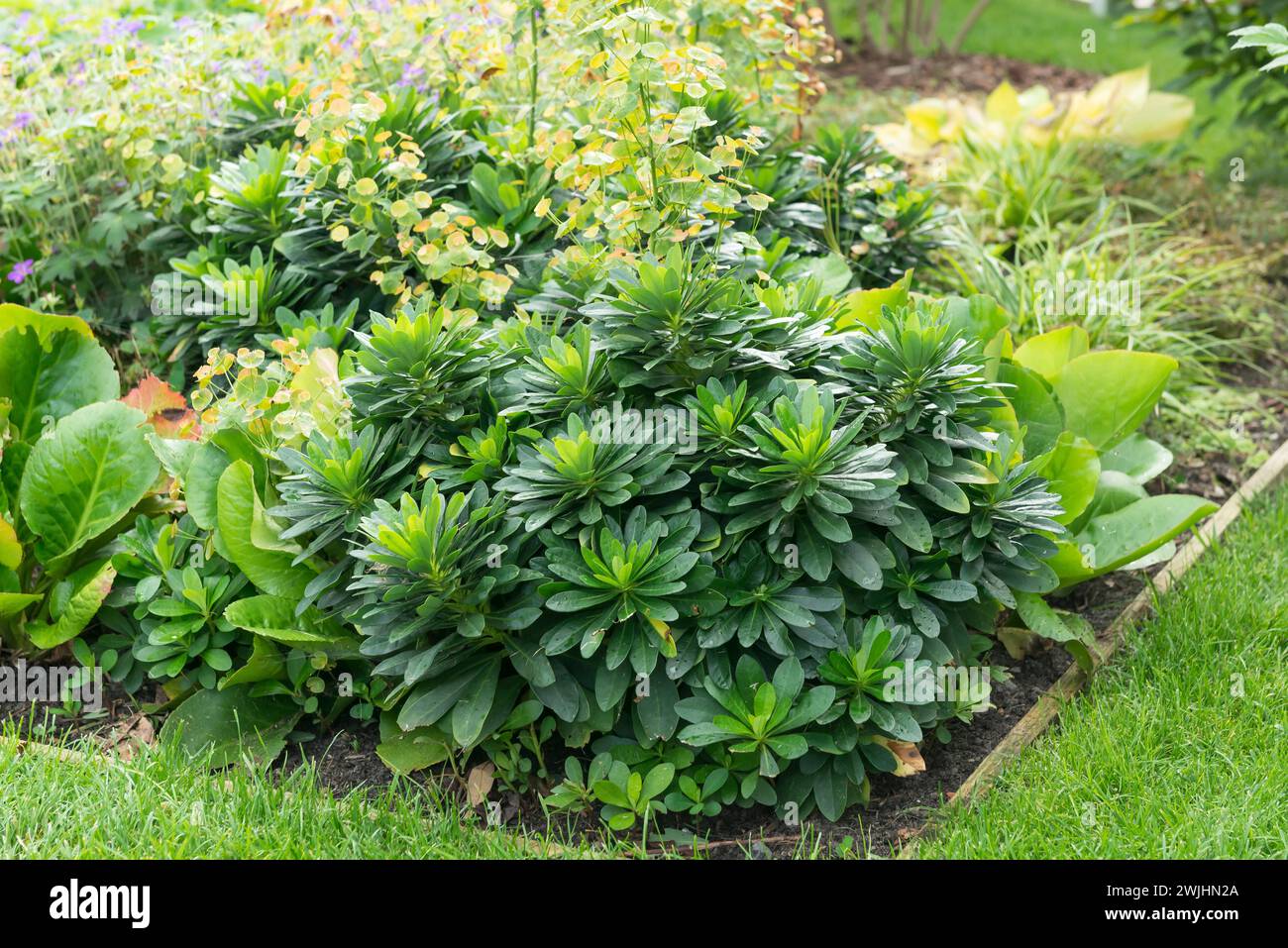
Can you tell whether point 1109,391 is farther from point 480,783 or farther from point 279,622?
point 279,622

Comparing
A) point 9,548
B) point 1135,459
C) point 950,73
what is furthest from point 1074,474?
point 950,73

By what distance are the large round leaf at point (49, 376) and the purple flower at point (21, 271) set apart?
548mm

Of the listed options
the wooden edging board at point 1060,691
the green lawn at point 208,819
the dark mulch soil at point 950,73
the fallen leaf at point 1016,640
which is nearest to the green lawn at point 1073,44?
the dark mulch soil at point 950,73

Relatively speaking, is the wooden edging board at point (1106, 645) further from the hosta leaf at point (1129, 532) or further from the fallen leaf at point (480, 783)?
the fallen leaf at point (480, 783)

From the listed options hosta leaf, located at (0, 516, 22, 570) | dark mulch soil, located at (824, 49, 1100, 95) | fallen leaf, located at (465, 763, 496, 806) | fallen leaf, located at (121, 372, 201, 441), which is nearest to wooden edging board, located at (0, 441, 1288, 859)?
fallen leaf, located at (465, 763, 496, 806)

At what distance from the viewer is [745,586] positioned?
275 cm

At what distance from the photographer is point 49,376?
360cm

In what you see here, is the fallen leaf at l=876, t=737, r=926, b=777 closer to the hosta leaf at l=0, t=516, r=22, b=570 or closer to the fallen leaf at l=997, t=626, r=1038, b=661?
the fallen leaf at l=997, t=626, r=1038, b=661

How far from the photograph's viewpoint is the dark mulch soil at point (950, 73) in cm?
813
